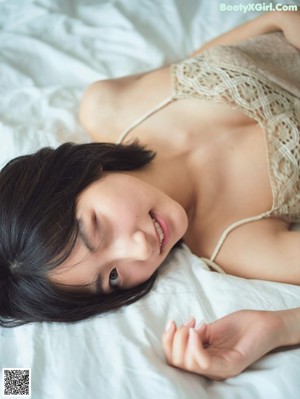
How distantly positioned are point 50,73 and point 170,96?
36 cm

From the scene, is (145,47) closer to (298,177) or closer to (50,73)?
(50,73)

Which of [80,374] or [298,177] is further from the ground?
[298,177]

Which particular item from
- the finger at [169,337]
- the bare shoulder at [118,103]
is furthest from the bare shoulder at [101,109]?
the finger at [169,337]

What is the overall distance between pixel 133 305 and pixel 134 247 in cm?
9

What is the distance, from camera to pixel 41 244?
0.65 meters

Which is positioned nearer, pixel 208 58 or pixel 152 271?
pixel 152 271

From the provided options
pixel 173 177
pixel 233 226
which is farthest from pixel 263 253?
pixel 173 177

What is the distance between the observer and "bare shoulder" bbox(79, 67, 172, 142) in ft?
3.02

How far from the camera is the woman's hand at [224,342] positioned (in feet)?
1.85

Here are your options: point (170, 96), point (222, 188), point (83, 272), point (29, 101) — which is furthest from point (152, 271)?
point (29, 101)

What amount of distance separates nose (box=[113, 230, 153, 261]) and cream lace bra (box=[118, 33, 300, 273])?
0.17m

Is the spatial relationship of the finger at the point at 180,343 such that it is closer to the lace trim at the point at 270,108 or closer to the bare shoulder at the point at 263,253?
the bare shoulder at the point at 263,253

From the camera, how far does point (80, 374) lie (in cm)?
59

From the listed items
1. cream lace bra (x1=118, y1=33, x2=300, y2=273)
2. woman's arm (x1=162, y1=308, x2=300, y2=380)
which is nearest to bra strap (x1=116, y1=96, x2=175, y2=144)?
cream lace bra (x1=118, y1=33, x2=300, y2=273)
